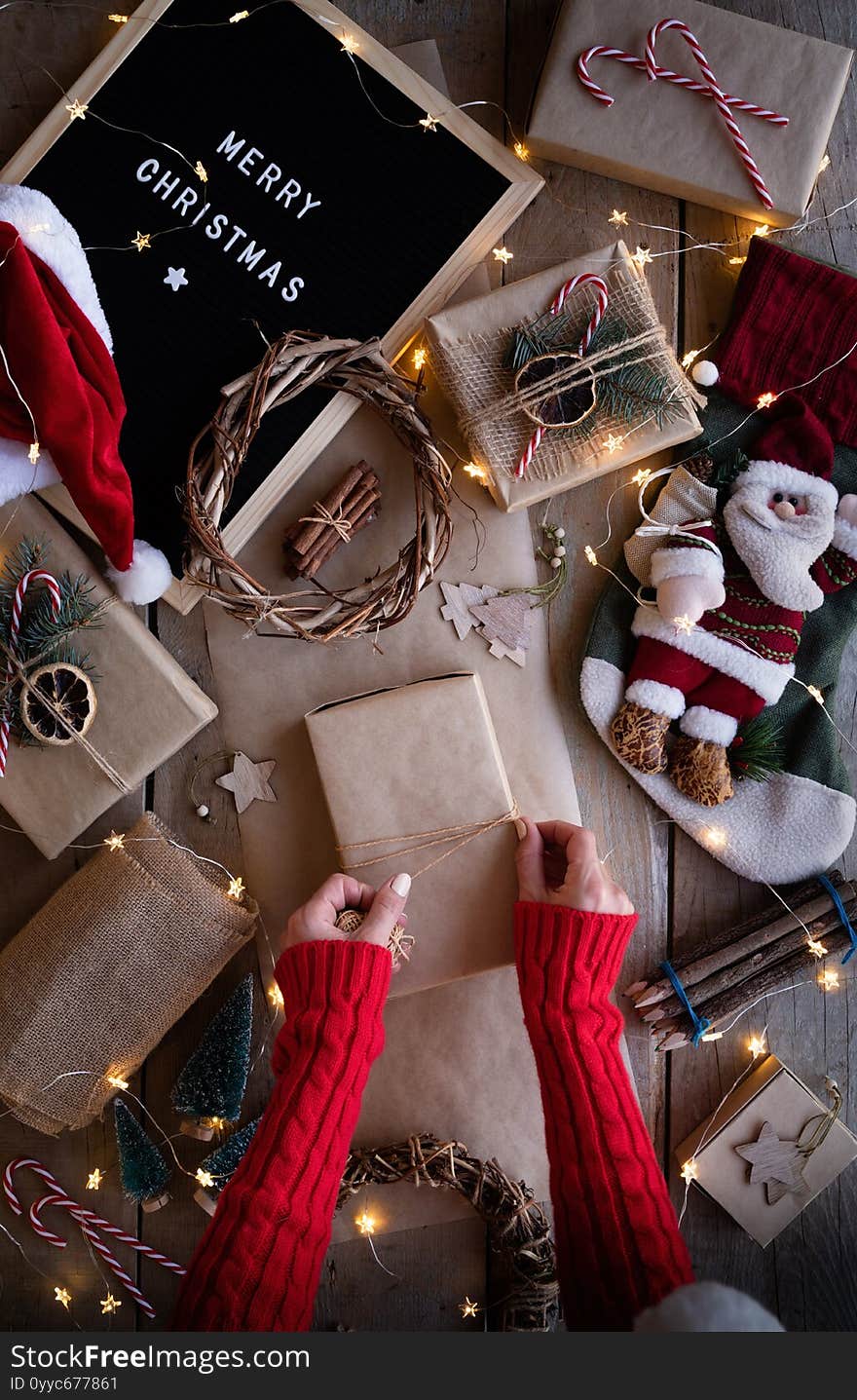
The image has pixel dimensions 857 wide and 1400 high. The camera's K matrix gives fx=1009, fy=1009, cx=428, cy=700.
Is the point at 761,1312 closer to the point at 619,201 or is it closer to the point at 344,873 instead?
the point at 344,873

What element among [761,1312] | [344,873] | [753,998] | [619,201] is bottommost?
[753,998]

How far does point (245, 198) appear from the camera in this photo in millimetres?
1412

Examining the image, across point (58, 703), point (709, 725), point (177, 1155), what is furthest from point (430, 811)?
point (177, 1155)

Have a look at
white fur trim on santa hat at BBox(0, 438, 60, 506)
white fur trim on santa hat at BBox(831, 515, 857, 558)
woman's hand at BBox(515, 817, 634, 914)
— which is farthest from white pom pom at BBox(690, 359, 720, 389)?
white fur trim on santa hat at BBox(0, 438, 60, 506)

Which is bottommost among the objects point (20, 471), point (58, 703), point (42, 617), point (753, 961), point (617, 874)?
point (753, 961)

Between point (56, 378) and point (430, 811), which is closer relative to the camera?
point (56, 378)

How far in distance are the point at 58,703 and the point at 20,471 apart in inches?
12.2

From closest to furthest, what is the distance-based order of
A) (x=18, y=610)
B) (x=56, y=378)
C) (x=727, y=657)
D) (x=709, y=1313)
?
(x=709, y=1313) → (x=56, y=378) → (x=18, y=610) → (x=727, y=657)

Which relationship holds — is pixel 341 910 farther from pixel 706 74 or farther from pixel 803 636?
pixel 706 74

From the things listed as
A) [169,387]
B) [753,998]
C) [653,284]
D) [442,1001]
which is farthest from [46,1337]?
[653,284]

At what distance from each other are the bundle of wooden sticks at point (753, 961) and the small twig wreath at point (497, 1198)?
302 millimetres

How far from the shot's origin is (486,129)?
4.91ft

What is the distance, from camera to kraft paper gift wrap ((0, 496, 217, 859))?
4.59 ft

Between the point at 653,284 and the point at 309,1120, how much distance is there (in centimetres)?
129
